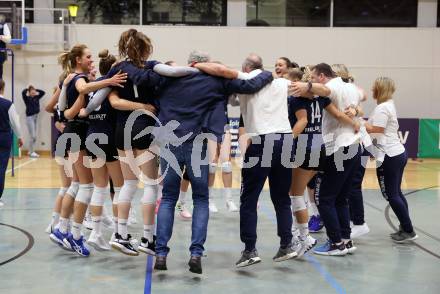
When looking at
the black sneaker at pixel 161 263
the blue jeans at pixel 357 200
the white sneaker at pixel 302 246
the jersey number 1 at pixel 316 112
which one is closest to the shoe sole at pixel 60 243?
the black sneaker at pixel 161 263

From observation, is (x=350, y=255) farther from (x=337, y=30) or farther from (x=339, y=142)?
(x=337, y=30)

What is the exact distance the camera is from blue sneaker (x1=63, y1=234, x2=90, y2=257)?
514 centimetres

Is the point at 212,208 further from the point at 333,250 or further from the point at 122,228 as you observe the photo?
the point at 122,228

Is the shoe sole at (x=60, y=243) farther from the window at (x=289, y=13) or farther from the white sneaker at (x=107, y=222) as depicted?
the window at (x=289, y=13)

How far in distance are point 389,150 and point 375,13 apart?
1223 centimetres

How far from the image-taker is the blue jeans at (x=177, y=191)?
14.9ft

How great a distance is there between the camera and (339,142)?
5148 mm

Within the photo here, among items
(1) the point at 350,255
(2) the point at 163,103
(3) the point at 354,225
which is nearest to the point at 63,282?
(2) the point at 163,103

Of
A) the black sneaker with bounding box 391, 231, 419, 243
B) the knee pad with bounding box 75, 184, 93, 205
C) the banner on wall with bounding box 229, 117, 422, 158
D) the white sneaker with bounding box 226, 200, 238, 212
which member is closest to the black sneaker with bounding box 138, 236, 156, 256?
the knee pad with bounding box 75, 184, 93, 205

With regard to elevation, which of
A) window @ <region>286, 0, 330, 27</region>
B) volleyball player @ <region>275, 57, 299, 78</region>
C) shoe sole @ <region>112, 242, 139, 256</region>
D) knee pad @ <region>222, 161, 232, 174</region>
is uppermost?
window @ <region>286, 0, 330, 27</region>

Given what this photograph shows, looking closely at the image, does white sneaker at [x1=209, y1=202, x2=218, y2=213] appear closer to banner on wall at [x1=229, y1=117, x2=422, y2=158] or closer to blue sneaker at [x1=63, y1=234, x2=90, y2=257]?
blue sneaker at [x1=63, y1=234, x2=90, y2=257]

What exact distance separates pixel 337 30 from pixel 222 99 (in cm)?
1274

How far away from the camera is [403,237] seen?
5906mm

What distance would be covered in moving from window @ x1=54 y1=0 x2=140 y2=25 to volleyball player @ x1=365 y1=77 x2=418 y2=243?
11960 millimetres
